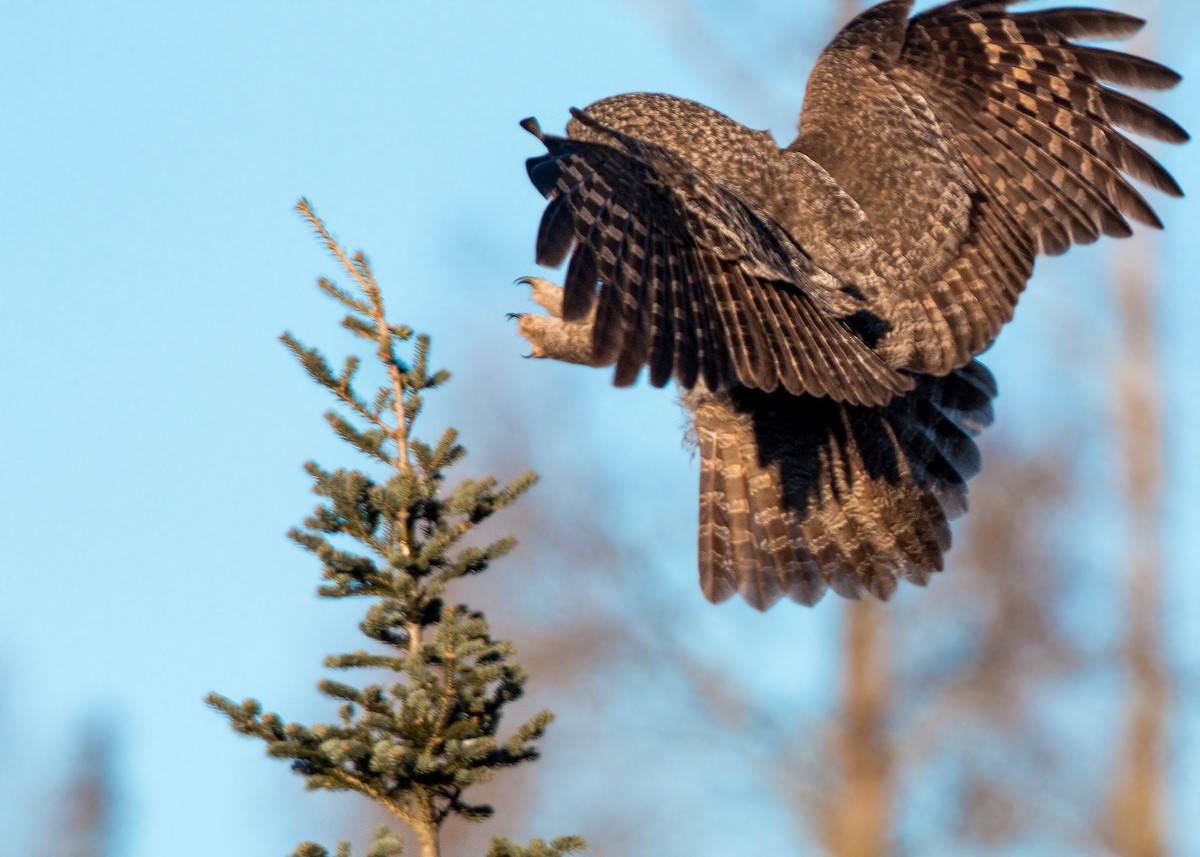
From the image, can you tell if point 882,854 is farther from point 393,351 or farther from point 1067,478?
point 393,351

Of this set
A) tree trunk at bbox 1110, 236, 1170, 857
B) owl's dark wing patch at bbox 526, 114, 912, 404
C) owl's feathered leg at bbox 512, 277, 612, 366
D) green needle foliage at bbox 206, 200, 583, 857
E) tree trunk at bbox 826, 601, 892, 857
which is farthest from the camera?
tree trunk at bbox 826, 601, 892, 857

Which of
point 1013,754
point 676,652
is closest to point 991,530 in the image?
point 1013,754

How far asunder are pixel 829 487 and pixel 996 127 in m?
1.45

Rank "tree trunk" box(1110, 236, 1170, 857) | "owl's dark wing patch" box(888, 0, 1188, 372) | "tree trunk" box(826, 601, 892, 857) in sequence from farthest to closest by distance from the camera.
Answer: "tree trunk" box(826, 601, 892, 857)
"tree trunk" box(1110, 236, 1170, 857)
"owl's dark wing patch" box(888, 0, 1188, 372)

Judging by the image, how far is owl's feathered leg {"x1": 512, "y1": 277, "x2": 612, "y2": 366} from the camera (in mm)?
5105

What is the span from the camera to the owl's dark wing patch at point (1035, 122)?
621cm

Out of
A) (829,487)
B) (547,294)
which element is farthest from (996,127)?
(547,294)

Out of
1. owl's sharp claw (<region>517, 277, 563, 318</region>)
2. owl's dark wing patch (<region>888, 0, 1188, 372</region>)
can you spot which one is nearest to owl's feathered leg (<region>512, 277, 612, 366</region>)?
owl's sharp claw (<region>517, 277, 563, 318</region>)

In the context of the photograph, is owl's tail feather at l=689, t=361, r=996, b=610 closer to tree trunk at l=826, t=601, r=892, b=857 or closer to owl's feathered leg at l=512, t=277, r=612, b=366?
owl's feathered leg at l=512, t=277, r=612, b=366

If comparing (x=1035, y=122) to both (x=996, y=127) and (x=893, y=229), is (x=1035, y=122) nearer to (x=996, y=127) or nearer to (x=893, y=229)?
(x=996, y=127)

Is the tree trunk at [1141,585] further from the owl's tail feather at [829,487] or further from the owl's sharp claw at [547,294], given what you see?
the owl's sharp claw at [547,294]

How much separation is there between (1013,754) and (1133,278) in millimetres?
3099

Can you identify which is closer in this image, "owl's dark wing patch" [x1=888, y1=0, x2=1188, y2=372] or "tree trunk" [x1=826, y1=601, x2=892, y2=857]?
"owl's dark wing patch" [x1=888, y1=0, x2=1188, y2=372]

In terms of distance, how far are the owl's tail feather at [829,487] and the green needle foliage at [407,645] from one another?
267 cm
